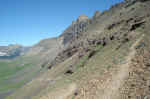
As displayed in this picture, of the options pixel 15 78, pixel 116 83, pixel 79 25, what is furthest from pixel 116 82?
pixel 15 78

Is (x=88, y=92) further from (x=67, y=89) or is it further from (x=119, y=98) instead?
(x=67, y=89)

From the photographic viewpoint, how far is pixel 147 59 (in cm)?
1143

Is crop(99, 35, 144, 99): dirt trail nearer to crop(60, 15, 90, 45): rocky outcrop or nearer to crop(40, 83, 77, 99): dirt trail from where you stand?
crop(40, 83, 77, 99): dirt trail

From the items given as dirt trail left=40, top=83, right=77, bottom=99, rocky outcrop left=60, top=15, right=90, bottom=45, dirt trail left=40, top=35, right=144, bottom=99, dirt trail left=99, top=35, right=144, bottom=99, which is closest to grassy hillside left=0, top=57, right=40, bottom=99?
rocky outcrop left=60, top=15, right=90, bottom=45

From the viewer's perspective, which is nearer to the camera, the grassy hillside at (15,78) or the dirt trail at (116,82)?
the dirt trail at (116,82)

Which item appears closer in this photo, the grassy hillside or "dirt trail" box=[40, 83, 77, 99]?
"dirt trail" box=[40, 83, 77, 99]

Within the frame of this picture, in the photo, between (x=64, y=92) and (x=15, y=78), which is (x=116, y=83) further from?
(x=15, y=78)

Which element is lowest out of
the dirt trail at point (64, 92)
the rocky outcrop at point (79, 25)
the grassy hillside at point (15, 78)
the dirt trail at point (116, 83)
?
the grassy hillside at point (15, 78)

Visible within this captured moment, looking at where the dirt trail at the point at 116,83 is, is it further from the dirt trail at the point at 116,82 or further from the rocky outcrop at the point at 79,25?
the rocky outcrop at the point at 79,25

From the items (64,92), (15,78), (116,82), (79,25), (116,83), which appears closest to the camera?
(116,83)

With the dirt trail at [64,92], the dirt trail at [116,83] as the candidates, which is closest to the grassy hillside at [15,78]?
the dirt trail at [64,92]

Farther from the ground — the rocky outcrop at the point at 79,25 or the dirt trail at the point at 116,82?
the rocky outcrop at the point at 79,25

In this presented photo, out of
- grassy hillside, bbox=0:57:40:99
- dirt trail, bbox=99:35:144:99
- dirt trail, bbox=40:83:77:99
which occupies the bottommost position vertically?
grassy hillside, bbox=0:57:40:99

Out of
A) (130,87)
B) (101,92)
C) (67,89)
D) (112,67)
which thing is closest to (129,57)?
(112,67)
